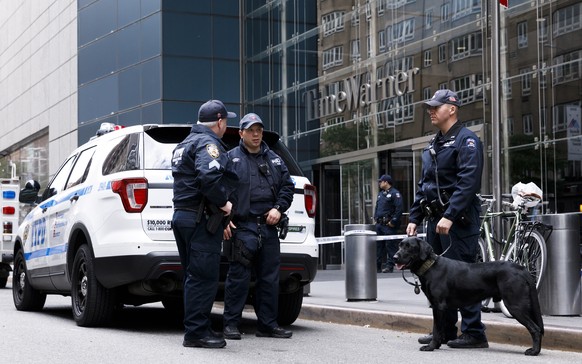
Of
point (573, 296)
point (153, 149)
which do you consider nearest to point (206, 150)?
point (153, 149)

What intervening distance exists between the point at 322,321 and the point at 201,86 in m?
19.1

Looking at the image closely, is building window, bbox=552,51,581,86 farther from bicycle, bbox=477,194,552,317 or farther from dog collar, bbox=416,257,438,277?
dog collar, bbox=416,257,438,277

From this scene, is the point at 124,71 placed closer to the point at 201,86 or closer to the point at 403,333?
the point at 201,86

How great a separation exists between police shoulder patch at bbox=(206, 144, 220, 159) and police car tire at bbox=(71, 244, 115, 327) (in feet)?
6.09

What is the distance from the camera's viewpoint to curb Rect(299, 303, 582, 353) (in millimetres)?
7504

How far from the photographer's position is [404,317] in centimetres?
918

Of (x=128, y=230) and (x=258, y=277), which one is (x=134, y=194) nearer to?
(x=128, y=230)

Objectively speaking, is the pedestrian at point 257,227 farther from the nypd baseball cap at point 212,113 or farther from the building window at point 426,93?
the building window at point 426,93

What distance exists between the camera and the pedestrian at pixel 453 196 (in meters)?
7.46

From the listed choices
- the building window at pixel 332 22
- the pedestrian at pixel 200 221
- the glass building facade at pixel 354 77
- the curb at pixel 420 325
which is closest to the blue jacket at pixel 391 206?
the glass building facade at pixel 354 77

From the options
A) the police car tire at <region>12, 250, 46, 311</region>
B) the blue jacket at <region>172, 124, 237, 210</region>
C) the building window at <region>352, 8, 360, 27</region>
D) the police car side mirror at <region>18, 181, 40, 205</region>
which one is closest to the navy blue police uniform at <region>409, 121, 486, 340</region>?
the blue jacket at <region>172, 124, 237, 210</region>

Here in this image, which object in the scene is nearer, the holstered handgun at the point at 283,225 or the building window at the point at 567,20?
the holstered handgun at the point at 283,225

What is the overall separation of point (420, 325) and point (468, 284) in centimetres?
174

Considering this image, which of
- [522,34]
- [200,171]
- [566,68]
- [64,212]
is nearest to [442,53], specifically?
[522,34]
